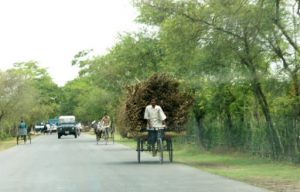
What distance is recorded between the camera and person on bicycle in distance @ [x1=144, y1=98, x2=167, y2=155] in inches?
846

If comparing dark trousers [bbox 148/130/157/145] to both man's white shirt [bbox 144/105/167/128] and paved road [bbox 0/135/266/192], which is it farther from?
paved road [bbox 0/135/266/192]

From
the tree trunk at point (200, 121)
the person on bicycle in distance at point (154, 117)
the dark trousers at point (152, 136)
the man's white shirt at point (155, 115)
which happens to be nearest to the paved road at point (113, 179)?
the dark trousers at point (152, 136)

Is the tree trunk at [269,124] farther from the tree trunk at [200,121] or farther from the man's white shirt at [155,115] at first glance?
the tree trunk at [200,121]

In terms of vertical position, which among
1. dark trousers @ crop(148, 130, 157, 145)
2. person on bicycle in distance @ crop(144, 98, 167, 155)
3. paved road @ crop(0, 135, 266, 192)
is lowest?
paved road @ crop(0, 135, 266, 192)

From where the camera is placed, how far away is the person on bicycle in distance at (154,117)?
21500 mm

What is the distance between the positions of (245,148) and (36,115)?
6774cm

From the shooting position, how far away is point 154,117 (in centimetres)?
2150

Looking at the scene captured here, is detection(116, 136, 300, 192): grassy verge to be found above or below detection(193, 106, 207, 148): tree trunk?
below

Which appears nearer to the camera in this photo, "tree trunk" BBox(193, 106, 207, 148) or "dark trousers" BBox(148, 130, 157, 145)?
"dark trousers" BBox(148, 130, 157, 145)

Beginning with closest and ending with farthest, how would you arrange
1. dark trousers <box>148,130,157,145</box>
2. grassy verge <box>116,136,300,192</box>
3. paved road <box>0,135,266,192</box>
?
1. paved road <box>0,135,266,192</box>
2. grassy verge <box>116,136,300,192</box>
3. dark trousers <box>148,130,157,145</box>

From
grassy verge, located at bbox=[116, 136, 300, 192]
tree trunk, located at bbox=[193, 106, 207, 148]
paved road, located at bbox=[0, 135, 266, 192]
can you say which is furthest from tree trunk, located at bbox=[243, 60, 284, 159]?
tree trunk, located at bbox=[193, 106, 207, 148]

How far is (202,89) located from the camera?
26.8m

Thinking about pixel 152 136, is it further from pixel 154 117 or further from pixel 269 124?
pixel 269 124

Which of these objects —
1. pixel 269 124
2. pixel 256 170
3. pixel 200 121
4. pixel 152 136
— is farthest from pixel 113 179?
pixel 200 121
